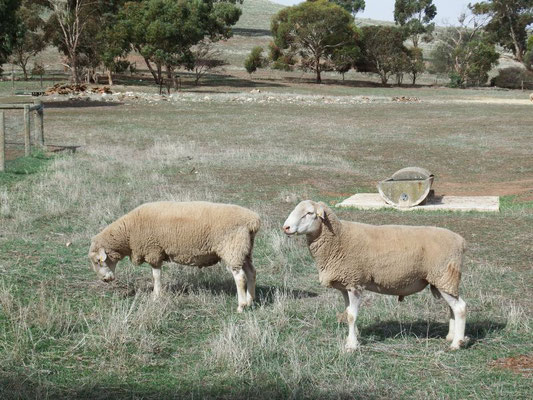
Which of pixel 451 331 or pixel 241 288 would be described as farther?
pixel 241 288

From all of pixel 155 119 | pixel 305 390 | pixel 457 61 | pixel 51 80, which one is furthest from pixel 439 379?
pixel 457 61

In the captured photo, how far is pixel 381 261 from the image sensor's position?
21.7 ft

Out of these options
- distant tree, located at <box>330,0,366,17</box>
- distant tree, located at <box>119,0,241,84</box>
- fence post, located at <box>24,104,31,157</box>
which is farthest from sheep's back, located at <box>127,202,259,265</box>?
distant tree, located at <box>330,0,366,17</box>

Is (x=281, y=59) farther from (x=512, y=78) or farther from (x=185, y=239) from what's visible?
(x=185, y=239)

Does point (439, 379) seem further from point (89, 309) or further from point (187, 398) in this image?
point (89, 309)

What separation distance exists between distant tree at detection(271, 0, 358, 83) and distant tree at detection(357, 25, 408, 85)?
2.67 m

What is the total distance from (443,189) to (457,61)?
207ft

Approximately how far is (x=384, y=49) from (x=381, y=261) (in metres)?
70.1

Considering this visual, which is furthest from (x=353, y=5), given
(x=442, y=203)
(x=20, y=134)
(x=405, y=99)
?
(x=442, y=203)

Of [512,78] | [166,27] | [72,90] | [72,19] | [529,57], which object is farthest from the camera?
[529,57]

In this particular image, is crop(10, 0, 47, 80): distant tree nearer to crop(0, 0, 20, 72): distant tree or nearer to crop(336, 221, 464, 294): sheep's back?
crop(0, 0, 20, 72): distant tree

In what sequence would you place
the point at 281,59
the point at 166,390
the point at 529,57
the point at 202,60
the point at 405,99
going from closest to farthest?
the point at 166,390, the point at 405,99, the point at 202,60, the point at 281,59, the point at 529,57

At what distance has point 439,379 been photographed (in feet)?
19.3

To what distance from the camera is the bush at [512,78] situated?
2889 inches
